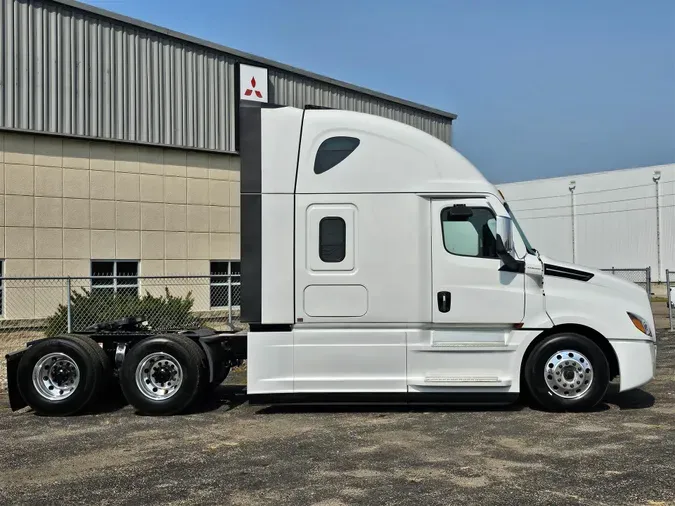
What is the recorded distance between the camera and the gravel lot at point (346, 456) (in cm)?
511

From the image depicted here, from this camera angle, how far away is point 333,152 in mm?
7953

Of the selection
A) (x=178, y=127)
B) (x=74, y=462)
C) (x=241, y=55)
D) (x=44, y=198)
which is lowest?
(x=74, y=462)

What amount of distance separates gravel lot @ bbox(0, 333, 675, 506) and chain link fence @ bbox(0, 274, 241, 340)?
4412 mm

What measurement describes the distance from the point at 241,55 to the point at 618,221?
40059mm

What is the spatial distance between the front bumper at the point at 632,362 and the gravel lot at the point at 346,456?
1.26 feet

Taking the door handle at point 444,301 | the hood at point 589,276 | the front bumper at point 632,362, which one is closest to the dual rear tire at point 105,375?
the door handle at point 444,301

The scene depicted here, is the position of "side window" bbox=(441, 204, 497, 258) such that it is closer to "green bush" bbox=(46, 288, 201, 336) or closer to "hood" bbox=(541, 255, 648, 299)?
"hood" bbox=(541, 255, 648, 299)

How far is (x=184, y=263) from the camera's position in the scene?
61.7 feet

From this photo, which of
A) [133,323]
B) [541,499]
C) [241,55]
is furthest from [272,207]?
[241,55]

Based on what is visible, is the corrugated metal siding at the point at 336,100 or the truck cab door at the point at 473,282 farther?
the corrugated metal siding at the point at 336,100

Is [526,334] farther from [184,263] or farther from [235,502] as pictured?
[184,263]

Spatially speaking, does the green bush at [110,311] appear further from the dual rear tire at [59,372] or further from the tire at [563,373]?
the tire at [563,373]

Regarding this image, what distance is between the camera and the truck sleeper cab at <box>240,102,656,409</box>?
306 inches

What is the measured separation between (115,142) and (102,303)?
199 inches
